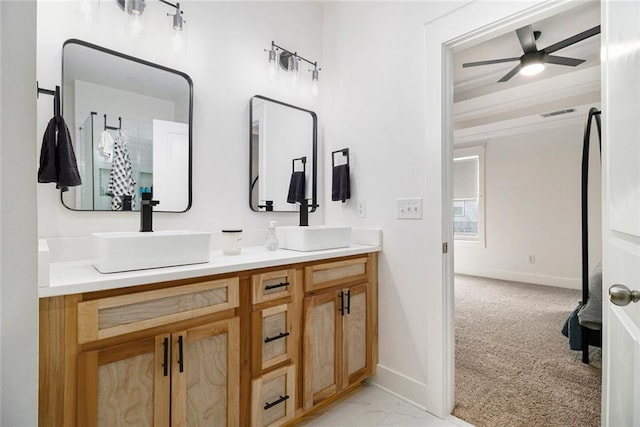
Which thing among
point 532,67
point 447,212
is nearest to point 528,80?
point 532,67

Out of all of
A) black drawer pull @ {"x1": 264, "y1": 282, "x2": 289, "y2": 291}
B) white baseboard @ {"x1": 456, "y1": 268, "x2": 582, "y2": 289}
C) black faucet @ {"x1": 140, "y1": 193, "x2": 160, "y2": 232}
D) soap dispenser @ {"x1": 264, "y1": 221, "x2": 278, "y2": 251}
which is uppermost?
black faucet @ {"x1": 140, "y1": 193, "x2": 160, "y2": 232}

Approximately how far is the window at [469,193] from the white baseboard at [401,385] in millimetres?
4018

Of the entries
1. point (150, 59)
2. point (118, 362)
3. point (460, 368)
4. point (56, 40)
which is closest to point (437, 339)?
point (460, 368)

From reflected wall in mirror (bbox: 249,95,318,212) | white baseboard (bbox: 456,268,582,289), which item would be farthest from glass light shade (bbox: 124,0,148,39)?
white baseboard (bbox: 456,268,582,289)

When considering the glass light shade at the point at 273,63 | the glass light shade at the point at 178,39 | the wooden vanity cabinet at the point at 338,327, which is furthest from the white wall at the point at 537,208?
the glass light shade at the point at 178,39

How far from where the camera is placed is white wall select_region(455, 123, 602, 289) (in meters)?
4.39

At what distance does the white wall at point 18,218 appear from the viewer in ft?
1.28

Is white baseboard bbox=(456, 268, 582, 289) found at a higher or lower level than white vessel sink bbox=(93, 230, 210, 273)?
lower

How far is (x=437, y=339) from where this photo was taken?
1.74 metres

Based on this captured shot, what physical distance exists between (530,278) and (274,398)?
470 centimetres

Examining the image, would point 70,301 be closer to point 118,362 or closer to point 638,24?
point 118,362

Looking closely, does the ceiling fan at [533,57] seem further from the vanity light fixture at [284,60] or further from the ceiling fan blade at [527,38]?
the vanity light fixture at [284,60]

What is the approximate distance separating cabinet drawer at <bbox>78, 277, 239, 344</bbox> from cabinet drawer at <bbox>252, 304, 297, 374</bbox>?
0.17 metres

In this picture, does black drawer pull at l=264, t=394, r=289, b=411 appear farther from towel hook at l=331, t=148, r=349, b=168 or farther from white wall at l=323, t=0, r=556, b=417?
towel hook at l=331, t=148, r=349, b=168
